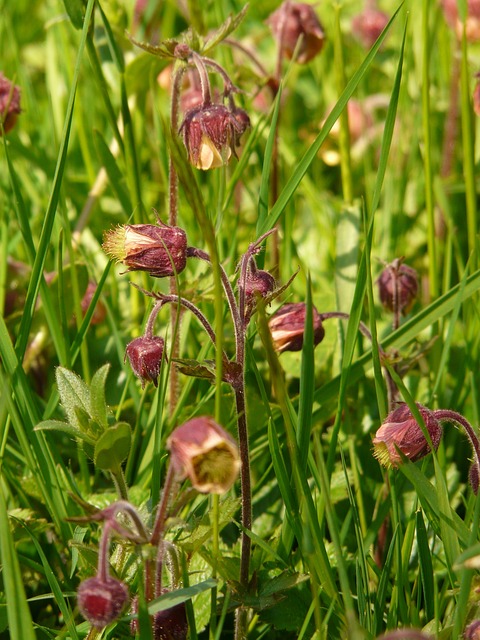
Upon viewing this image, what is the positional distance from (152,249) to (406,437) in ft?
1.91

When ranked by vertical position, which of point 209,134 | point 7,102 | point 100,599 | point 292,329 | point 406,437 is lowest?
point 100,599

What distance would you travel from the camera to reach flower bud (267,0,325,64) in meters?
2.98

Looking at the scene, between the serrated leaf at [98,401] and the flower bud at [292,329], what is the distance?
0.48m

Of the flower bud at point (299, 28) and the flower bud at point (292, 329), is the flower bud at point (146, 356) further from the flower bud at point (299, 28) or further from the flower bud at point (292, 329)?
the flower bud at point (299, 28)

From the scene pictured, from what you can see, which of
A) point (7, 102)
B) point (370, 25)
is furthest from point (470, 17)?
point (7, 102)

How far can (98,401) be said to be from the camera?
1.56m

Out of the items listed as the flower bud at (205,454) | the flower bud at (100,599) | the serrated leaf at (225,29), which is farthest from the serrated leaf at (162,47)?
the flower bud at (100,599)

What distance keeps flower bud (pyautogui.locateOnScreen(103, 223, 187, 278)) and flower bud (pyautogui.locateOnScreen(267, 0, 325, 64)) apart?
1.50m

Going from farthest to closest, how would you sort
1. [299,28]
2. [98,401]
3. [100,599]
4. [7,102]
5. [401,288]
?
[299,28]
[7,102]
[401,288]
[98,401]
[100,599]

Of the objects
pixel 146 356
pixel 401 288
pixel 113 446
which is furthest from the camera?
pixel 401 288

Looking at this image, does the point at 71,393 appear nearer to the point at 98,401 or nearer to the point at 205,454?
the point at 98,401

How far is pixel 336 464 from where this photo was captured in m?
2.08

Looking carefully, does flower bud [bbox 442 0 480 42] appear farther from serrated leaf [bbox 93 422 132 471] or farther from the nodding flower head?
serrated leaf [bbox 93 422 132 471]

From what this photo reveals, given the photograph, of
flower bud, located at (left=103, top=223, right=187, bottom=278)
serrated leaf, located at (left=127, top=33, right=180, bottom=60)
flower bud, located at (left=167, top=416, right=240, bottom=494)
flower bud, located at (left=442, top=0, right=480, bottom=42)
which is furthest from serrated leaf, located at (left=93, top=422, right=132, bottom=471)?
flower bud, located at (left=442, top=0, right=480, bottom=42)
